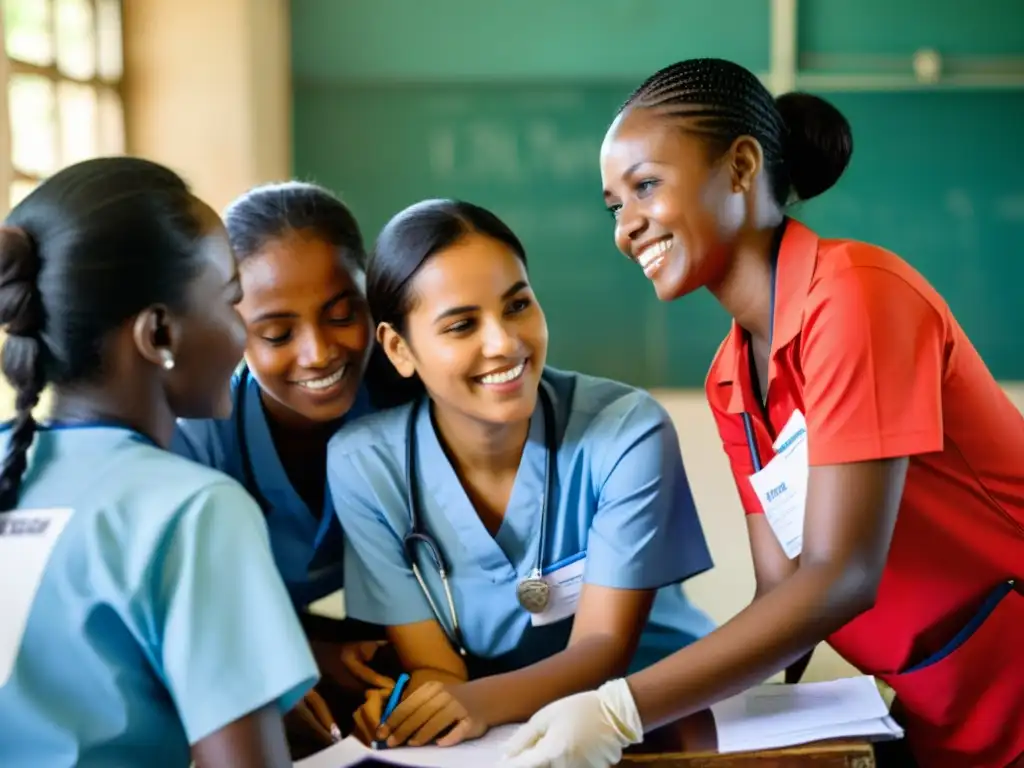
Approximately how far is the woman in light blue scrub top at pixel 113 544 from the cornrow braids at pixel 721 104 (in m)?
0.57

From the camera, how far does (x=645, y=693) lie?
1.06 meters

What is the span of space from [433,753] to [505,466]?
1.36ft

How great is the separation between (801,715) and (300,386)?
0.71 metres

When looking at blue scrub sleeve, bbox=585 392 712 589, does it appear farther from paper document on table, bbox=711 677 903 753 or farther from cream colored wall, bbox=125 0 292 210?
cream colored wall, bbox=125 0 292 210

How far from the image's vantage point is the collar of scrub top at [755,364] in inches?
48.1

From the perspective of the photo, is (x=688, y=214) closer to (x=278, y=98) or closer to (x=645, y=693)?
(x=645, y=693)

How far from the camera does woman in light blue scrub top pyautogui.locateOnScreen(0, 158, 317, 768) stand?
0.80m

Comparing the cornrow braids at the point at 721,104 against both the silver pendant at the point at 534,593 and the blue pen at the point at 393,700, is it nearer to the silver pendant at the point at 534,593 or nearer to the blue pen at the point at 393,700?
the silver pendant at the point at 534,593

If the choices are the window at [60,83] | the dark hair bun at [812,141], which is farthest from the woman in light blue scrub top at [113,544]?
the window at [60,83]

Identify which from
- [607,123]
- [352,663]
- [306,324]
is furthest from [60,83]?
A: [352,663]

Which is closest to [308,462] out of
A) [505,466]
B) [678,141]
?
[505,466]

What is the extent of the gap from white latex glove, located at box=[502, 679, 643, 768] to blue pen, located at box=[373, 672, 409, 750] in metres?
0.13

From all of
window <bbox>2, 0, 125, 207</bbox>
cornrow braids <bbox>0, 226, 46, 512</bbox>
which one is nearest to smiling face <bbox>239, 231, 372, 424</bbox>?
cornrow braids <bbox>0, 226, 46, 512</bbox>

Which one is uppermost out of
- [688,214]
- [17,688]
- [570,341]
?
[688,214]
